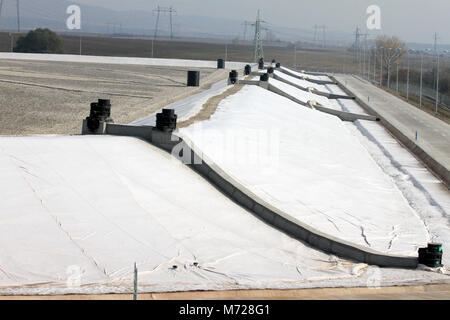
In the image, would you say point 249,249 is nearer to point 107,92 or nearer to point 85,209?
point 85,209

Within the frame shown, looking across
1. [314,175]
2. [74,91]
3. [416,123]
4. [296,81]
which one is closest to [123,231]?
[314,175]

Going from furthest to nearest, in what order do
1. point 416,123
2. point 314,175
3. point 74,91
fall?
point 74,91 < point 416,123 < point 314,175

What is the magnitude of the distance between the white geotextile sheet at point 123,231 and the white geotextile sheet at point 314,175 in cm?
220

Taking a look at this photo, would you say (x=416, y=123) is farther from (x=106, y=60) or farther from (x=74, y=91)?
(x=106, y=60)

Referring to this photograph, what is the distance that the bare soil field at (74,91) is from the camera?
104 feet

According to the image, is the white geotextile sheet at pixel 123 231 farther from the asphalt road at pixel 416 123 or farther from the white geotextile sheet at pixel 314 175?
the asphalt road at pixel 416 123

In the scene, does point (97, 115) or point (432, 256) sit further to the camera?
point (97, 115)

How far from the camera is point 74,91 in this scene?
4547 centimetres

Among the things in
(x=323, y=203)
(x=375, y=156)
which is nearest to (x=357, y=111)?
(x=375, y=156)

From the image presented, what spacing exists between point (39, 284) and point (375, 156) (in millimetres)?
21298

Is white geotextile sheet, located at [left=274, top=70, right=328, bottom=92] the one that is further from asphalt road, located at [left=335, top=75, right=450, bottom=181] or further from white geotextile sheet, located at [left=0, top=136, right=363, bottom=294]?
white geotextile sheet, located at [left=0, top=136, right=363, bottom=294]

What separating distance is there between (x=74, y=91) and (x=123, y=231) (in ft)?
102

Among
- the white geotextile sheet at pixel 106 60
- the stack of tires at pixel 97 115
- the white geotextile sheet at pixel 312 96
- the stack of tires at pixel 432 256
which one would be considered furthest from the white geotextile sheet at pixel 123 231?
the white geotextile sheet at pixel 106 60

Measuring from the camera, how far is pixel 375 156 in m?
31.9
